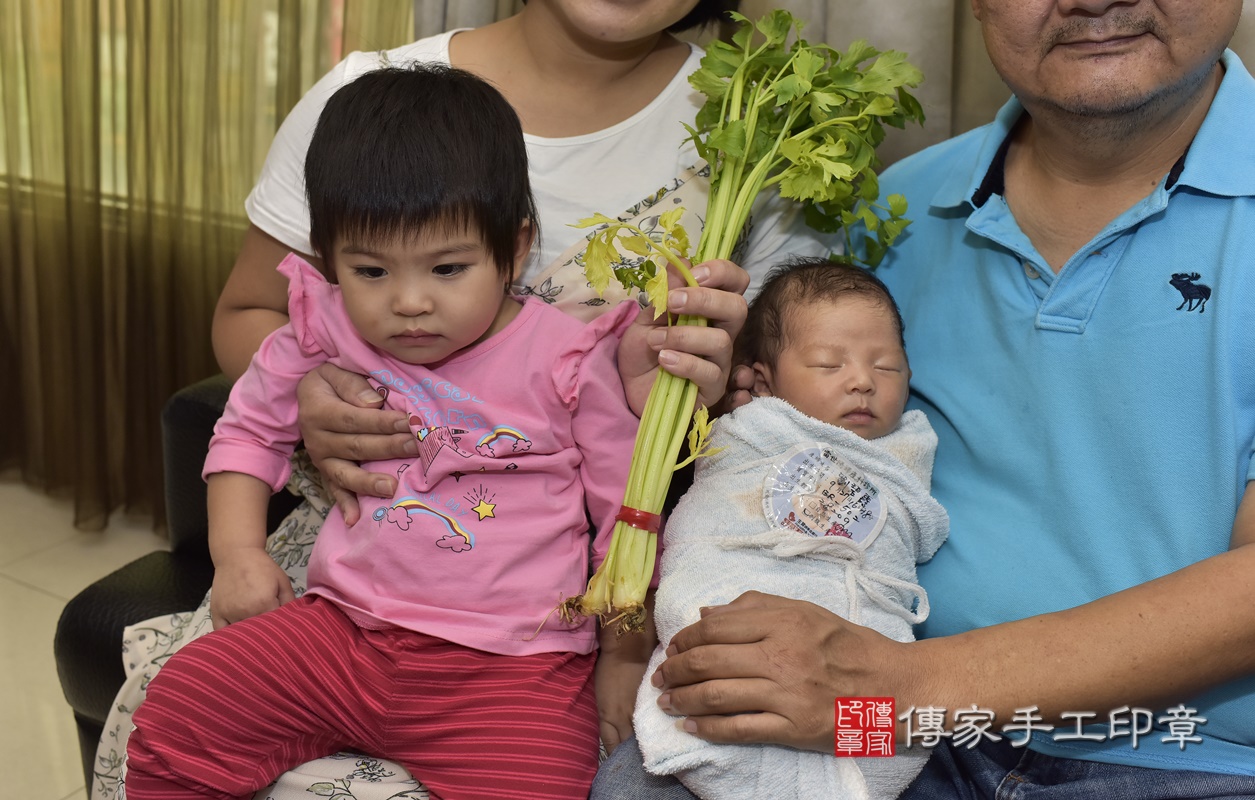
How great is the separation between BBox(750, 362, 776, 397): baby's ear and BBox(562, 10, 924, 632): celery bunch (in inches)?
5.8

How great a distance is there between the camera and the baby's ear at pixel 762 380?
1522mm

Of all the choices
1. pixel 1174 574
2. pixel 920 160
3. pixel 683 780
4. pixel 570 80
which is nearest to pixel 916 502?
pixel 1174 574

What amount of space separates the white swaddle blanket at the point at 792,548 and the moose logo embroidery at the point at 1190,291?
354mm

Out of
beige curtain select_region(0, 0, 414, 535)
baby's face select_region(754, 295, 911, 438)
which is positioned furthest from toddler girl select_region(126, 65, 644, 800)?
beige curtain select_region(0, 0, 414, 535)

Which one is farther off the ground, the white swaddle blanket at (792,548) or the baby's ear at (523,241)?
the baby's ear at (523,241)

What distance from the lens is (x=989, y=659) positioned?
1245 mm

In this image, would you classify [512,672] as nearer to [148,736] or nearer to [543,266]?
[148,736]

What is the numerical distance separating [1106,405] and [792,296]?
16.2 inches

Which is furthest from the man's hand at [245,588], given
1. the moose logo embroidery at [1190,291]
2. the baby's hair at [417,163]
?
the moose logo embroidery at [1190,291]

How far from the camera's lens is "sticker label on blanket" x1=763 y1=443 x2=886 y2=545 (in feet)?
4.41

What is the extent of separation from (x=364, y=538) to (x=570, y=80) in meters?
0.76

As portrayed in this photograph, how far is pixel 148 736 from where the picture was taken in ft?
4.27

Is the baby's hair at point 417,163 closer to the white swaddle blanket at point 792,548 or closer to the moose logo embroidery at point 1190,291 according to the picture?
the white swaddle blanket at point 792,548

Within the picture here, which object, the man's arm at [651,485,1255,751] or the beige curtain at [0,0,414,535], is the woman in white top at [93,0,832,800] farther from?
the beige curtain at [0,0,414,535]
